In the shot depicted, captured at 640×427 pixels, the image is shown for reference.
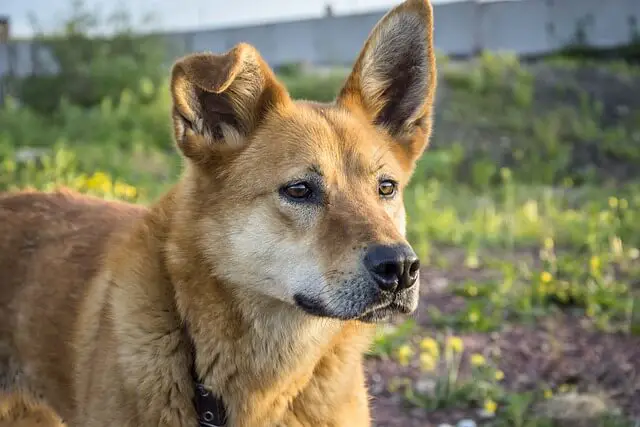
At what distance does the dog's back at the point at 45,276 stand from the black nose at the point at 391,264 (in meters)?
1.37

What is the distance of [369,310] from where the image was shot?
2707mm

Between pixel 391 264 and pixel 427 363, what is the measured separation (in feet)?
6.20

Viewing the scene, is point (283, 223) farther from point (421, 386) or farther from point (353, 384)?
point (421, 386)

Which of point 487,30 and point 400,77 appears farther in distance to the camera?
point 487,30

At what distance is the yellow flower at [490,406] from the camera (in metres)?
3.93

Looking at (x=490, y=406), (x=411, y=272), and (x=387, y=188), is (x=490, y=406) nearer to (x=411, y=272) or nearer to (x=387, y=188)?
(x=387, y=188)

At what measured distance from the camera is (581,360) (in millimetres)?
4547

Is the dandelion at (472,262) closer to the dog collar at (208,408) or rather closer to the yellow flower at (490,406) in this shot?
the yellow flower at (490,406)

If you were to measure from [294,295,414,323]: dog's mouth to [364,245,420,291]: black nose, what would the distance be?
0.09 m

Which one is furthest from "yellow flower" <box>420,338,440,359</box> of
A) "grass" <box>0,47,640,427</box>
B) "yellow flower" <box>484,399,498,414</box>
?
"yellow flower" <box>484,399,498,414</box>

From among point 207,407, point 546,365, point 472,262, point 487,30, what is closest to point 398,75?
point 207,407

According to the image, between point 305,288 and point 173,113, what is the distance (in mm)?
796

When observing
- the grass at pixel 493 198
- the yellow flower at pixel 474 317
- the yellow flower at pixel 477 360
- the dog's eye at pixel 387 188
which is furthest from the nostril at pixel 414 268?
the yellow flower at pixel 474 317

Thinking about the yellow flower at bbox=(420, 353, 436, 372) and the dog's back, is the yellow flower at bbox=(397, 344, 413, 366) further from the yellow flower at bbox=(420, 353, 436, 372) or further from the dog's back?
the dog's back
